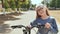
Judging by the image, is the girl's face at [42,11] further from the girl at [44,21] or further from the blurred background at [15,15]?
the blurred background at [15,15]

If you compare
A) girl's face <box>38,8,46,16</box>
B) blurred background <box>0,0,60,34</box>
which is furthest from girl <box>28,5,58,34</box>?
blurred background <box>0,0,60,34</box>

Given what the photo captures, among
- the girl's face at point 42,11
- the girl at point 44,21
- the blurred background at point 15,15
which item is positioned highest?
the girl's face at point 42,11

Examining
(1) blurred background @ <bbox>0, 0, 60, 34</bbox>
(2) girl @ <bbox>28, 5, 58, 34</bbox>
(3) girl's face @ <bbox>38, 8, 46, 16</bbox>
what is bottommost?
(1) blurred background @ <bbox>0, 0, 60, 34</bbox>

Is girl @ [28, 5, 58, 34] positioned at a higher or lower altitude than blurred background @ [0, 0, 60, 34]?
higher

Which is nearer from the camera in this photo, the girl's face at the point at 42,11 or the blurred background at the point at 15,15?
the girl's face at the point at 42,11

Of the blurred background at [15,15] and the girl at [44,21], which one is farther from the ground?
the girl at [44,21]

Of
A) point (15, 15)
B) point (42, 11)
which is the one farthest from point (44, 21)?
point (15, 15)

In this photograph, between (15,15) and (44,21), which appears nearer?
(44,21)

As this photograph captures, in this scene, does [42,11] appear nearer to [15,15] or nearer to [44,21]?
Answer: [44,21]

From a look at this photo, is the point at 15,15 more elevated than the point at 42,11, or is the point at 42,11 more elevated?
the point at 42,11

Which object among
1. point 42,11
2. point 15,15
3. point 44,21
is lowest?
point 15,15

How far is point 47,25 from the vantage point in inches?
94.3

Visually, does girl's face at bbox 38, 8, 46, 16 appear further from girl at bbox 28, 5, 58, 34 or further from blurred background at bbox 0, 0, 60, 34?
blurred background at bbox 0, 0, 60, 34

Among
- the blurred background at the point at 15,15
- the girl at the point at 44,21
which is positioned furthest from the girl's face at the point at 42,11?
the blurred background at the point at 15,15
